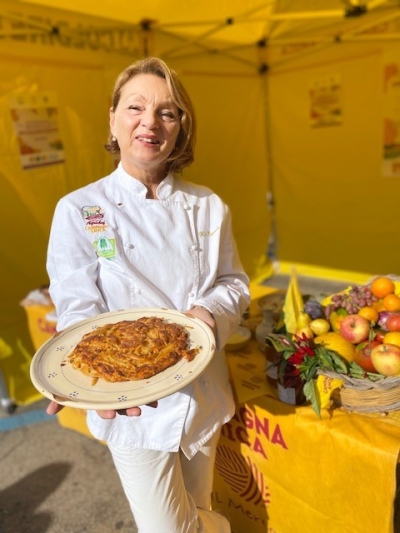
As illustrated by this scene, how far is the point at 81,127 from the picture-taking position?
4016mm

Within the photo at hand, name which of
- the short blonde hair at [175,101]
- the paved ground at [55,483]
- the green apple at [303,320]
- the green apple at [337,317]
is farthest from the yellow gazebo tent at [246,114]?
the green apple at [337,317]

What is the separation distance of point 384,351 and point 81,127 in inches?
141

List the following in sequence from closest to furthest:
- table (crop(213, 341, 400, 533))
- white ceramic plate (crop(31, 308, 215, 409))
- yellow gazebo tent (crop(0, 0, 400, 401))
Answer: white ceramic plate (crop(31, 308, 215, 409))
table (crop(213, 341, 400, 533))
yellow gazebo tent (crop(0, 0, 400, 401))

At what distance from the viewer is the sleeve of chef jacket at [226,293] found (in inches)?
57.7

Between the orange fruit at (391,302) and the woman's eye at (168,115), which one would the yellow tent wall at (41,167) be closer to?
the woman's eye at (168,115)

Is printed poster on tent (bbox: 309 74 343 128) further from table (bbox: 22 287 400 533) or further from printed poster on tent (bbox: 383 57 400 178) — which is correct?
table (bbox: 22 287 400 533)

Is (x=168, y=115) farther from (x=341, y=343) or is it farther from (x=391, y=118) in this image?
(x=391, y=118)

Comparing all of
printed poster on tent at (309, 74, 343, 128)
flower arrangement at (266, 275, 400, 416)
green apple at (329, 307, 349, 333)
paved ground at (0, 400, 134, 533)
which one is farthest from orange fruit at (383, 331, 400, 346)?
printed poster on tent at (309, 74, 343, 128)

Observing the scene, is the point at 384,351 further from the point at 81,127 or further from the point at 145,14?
the point at 145,14

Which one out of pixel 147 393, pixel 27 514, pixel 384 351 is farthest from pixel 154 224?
pixel 27 514

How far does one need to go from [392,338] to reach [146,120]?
1.26 m

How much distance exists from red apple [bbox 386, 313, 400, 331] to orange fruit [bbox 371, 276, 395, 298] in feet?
0.71

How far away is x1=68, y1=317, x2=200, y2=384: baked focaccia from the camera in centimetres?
126

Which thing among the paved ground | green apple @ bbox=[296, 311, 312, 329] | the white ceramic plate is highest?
the white ceramic plate
